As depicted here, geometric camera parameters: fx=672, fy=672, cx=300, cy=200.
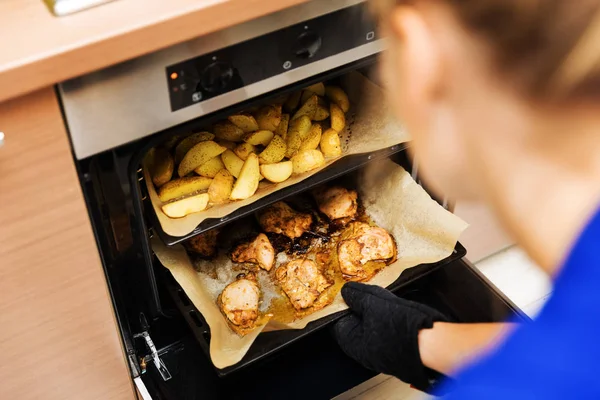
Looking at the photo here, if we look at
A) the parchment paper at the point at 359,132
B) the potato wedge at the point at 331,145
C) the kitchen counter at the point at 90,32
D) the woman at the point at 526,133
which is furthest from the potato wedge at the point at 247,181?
the woman at the point at 526,133

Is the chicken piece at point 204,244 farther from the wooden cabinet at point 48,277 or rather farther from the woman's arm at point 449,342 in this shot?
the woman's arm at point 449,342

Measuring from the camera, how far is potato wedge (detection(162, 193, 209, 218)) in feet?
3.27

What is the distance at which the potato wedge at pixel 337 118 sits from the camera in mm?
1150

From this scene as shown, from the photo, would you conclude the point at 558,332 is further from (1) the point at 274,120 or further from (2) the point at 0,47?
(1) the point at 274,120

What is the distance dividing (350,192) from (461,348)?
0.41 meters

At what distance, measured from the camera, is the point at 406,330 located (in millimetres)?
1046

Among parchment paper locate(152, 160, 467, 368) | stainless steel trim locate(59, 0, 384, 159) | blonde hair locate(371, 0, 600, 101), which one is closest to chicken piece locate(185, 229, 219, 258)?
parchment paper locate(152, 160, 467, 368)

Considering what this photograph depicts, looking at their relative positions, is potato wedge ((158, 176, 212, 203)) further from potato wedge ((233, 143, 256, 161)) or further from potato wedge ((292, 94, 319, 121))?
potato wedge ((292, 94, 319, 121))

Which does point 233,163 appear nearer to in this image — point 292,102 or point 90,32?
point 292,102

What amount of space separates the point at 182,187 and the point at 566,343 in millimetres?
675

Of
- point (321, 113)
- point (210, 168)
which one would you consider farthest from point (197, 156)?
point (321, 113)

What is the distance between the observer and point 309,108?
1.16m

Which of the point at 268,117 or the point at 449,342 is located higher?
the point at 268,117

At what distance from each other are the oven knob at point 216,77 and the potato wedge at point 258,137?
0.83ft
